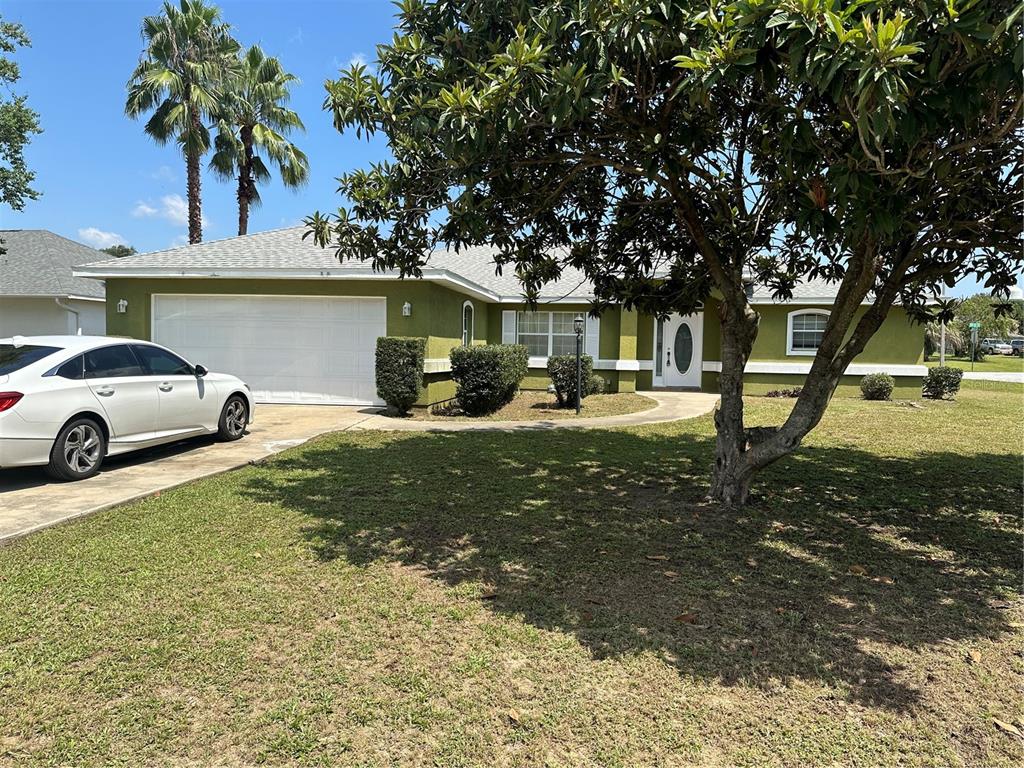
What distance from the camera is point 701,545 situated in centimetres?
496

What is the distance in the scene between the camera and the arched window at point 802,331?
721 inches

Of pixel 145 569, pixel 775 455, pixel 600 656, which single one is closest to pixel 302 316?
pixel 145 569

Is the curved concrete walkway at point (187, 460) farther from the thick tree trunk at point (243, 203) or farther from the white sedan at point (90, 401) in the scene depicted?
the thick tree trunk at point (243, 203)

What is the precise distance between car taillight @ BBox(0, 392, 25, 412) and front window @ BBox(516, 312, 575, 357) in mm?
12947

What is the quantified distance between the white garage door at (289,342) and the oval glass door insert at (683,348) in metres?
10.1

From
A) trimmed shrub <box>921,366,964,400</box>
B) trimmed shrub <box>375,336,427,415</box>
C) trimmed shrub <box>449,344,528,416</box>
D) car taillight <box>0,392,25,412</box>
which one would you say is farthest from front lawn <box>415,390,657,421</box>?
trimmed shrub <box>921,366,964,400</box>

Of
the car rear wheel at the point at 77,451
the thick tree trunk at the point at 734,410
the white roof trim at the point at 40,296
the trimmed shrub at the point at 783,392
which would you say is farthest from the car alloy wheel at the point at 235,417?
the trimmed shrub at the point at 783,392

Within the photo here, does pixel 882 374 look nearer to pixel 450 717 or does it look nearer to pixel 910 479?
pixel 910 479

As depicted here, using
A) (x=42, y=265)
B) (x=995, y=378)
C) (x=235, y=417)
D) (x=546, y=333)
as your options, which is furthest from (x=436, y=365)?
(x=995, y=378)

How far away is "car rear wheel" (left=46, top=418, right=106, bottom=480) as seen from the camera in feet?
21.0

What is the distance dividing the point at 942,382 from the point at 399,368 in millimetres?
15441

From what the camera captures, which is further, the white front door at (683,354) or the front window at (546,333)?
the white front door at (683,354)

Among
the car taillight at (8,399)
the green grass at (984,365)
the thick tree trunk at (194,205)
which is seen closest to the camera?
the car taillight at (8,399)

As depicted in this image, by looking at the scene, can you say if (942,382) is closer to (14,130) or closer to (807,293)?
(807,293)
